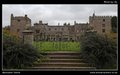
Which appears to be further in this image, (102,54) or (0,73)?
(102,54)

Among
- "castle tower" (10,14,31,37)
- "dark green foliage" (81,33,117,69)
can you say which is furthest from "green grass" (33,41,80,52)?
"dark green foliage" (81,33,117,69)

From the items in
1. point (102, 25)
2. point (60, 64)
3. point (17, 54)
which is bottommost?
point (60, 64)

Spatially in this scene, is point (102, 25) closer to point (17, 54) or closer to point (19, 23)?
point (19, 23)

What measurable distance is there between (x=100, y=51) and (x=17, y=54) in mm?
1993

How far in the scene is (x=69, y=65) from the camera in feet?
19.1

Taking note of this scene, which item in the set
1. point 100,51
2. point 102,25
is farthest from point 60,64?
point 102,25

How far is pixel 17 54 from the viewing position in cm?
572

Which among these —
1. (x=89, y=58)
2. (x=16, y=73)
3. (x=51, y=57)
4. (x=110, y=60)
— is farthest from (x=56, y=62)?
(x=16, y=73)

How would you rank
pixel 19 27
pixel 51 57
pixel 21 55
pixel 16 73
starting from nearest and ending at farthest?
pixel 16 73
pixel 21 55
pixel 51 57
pixel 19 27

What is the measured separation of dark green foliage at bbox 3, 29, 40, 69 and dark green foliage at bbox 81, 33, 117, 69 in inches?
53.5

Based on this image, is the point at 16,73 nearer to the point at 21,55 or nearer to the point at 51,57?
the point at 21,55

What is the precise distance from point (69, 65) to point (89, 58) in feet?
1.80

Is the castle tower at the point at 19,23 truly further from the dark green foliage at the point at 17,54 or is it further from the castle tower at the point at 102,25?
the castle tower at the point at 102,25
